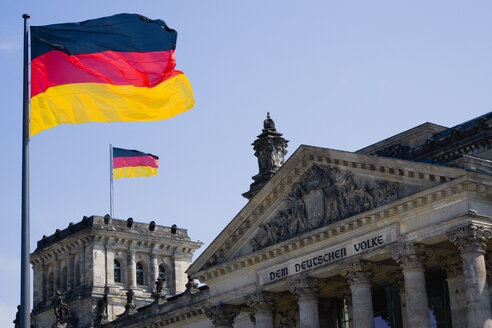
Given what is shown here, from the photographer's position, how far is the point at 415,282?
137 feet

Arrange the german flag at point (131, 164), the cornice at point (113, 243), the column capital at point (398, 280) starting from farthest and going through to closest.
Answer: the cornice at point (113, 243) → the german flag at point (131, 164) → the column capital at point (398, 280)

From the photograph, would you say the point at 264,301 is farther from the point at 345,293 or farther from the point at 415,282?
the point at 415,282

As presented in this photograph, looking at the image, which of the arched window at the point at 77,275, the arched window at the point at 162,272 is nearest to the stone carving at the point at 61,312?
the arched window at the point at 77,275

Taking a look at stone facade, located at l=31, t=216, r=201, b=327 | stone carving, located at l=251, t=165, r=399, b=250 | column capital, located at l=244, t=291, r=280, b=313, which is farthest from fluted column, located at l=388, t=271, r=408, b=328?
stone facade, located at l=31, t=216, r=201, b=327

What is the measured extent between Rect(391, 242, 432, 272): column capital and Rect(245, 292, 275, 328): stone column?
10087mm

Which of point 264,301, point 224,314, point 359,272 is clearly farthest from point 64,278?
point 359,272

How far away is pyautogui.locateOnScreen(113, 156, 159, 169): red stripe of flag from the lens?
7706cm

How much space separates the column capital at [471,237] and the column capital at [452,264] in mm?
3847

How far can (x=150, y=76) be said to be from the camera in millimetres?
30297

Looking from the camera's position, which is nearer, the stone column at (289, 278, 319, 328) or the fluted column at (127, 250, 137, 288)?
the stone column at (289, 278, 319, 328)

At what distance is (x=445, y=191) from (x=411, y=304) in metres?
5.30

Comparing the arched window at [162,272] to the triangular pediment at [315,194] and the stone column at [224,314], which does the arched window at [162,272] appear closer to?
the triangular pediment at [315,194]

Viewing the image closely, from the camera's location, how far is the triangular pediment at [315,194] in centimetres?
4297

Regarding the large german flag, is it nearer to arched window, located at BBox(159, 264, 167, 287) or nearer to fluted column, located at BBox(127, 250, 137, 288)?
fluted column, located at BBox(127, 250, 137, 288)
